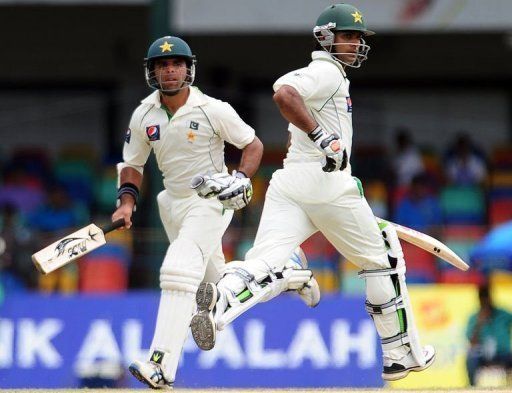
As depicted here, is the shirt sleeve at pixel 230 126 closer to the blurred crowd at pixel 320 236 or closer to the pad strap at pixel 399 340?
the pad strap at pixel 399 340

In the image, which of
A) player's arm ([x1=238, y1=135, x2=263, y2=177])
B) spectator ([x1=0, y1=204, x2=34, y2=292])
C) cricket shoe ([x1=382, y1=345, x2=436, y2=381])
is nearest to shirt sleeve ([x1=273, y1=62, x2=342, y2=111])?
player's arm ([x1=238, y1=135, x2=263, y2=177])

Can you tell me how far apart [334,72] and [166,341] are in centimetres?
168

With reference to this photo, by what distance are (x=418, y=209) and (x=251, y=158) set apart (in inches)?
263

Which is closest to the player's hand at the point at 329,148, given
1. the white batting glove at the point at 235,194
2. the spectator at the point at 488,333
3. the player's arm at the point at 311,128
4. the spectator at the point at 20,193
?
the player's arm at the point at 311,128

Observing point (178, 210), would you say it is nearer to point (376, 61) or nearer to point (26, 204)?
point (26, 204)

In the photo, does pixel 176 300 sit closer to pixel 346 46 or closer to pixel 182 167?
pixel 182 167

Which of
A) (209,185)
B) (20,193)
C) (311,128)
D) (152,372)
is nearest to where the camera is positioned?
(311,128)

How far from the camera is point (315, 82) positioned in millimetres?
7562

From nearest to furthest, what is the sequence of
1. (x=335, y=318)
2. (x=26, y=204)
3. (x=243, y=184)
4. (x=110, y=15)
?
(x=243, y=184)
(x=335, y=318)
(x=26, y=204)
(x=110, y=15)

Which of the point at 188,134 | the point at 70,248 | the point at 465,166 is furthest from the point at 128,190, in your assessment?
the point at 465,166

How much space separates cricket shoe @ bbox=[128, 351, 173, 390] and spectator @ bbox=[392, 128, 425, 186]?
7.83 metres

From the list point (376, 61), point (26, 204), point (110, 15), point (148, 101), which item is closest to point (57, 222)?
point (26, 204)

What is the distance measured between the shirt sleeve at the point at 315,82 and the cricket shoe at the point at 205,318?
109 cm

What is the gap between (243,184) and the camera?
7559mm
